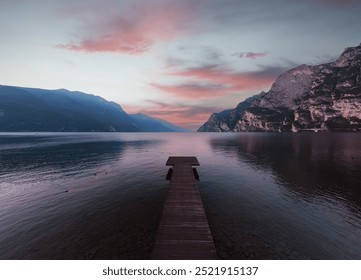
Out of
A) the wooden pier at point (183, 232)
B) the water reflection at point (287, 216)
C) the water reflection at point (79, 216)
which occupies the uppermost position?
the wooden pier at point (183, 232)

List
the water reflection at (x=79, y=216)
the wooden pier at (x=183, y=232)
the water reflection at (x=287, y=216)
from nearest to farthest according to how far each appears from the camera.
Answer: the wooden pier at (x=183, y=232) < the water reflection at (x=287, y=216) < the water reflection at (x=79, y=216)

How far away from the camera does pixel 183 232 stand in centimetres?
1570

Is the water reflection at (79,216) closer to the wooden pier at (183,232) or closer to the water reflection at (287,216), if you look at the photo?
the wooden pier at (183,232)

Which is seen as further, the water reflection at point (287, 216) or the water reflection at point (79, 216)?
the water reflection at point (79, 216)

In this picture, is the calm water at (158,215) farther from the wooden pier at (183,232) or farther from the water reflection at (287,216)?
the wooden pier at (183,232)

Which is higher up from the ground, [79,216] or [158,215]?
[79,216]

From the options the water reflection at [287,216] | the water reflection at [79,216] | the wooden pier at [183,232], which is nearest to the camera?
the wooden pier at [183,232]

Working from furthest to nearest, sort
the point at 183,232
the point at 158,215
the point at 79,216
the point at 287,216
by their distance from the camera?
the point at 158,215 → the point at 79,216 → the point at 287,216 → the point at 183,232

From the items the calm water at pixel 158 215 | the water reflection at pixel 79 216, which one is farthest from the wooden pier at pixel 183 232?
the water reflection at pixel 79 216

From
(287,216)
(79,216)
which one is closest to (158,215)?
(79,216)

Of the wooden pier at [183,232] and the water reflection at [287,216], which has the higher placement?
the wooden pier at [183,232]

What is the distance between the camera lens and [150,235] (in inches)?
738

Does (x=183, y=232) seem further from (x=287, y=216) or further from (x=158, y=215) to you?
(x=287, y=216)

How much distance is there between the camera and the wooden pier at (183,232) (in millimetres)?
13078
